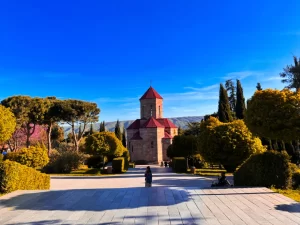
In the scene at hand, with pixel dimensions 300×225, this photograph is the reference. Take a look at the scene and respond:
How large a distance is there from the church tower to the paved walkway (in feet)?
138

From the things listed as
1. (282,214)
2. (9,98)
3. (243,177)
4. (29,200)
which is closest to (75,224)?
(29,200)

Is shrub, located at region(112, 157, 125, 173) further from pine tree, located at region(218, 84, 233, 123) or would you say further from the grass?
the grass

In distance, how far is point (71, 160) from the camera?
29.8m

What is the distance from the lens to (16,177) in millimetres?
10922

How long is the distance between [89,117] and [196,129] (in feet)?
66.1

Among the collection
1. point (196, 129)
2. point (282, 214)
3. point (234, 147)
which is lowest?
point (282, 214)

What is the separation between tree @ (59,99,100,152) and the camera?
133 feet

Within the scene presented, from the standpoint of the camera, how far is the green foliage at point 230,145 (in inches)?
753

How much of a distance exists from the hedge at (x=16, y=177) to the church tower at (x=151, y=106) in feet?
130

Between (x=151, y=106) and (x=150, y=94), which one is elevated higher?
(x=150, y=94)

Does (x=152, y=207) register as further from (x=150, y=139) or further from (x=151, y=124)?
(x=151, y=124)

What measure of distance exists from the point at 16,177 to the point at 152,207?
6113 millimetres

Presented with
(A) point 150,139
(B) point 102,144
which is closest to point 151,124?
(A) point 150,139

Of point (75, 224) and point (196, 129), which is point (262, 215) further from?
point (196, 129)
